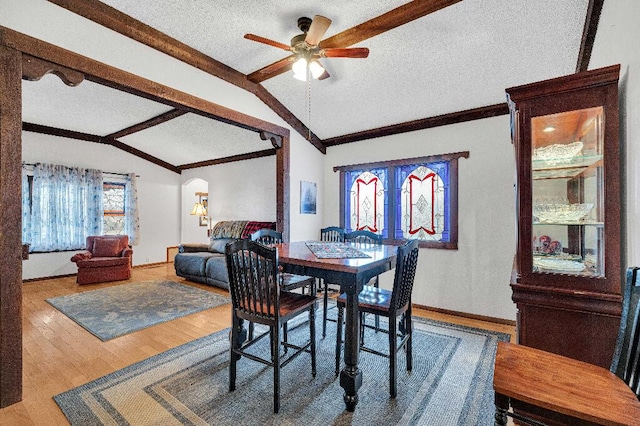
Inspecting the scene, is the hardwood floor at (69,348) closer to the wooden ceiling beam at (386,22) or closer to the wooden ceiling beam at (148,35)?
the wooden ceiling beam at (148,35)

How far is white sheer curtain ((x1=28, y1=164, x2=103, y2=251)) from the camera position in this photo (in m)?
5.37

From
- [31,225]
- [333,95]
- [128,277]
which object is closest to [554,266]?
[333,95]

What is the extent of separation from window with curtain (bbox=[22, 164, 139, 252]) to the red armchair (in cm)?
51

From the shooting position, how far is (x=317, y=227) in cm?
471

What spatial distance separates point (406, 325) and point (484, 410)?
27.5 inches

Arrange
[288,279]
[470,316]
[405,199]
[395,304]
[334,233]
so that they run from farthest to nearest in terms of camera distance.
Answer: [405,199] → [334,233] → [470,316] → [288,279] → [395,304]

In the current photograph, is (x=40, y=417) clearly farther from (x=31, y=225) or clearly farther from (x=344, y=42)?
(x=31, y=225)

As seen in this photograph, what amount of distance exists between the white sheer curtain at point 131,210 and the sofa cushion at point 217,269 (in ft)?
9.03

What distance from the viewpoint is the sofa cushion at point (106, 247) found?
5539mm

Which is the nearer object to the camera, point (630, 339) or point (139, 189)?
point (630, 339)

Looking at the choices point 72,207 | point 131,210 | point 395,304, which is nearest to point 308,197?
point 395,304

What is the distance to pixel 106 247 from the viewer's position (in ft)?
18.3

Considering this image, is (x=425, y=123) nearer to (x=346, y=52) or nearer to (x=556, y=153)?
(x=346, y=52)

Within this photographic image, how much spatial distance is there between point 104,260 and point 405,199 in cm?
518
